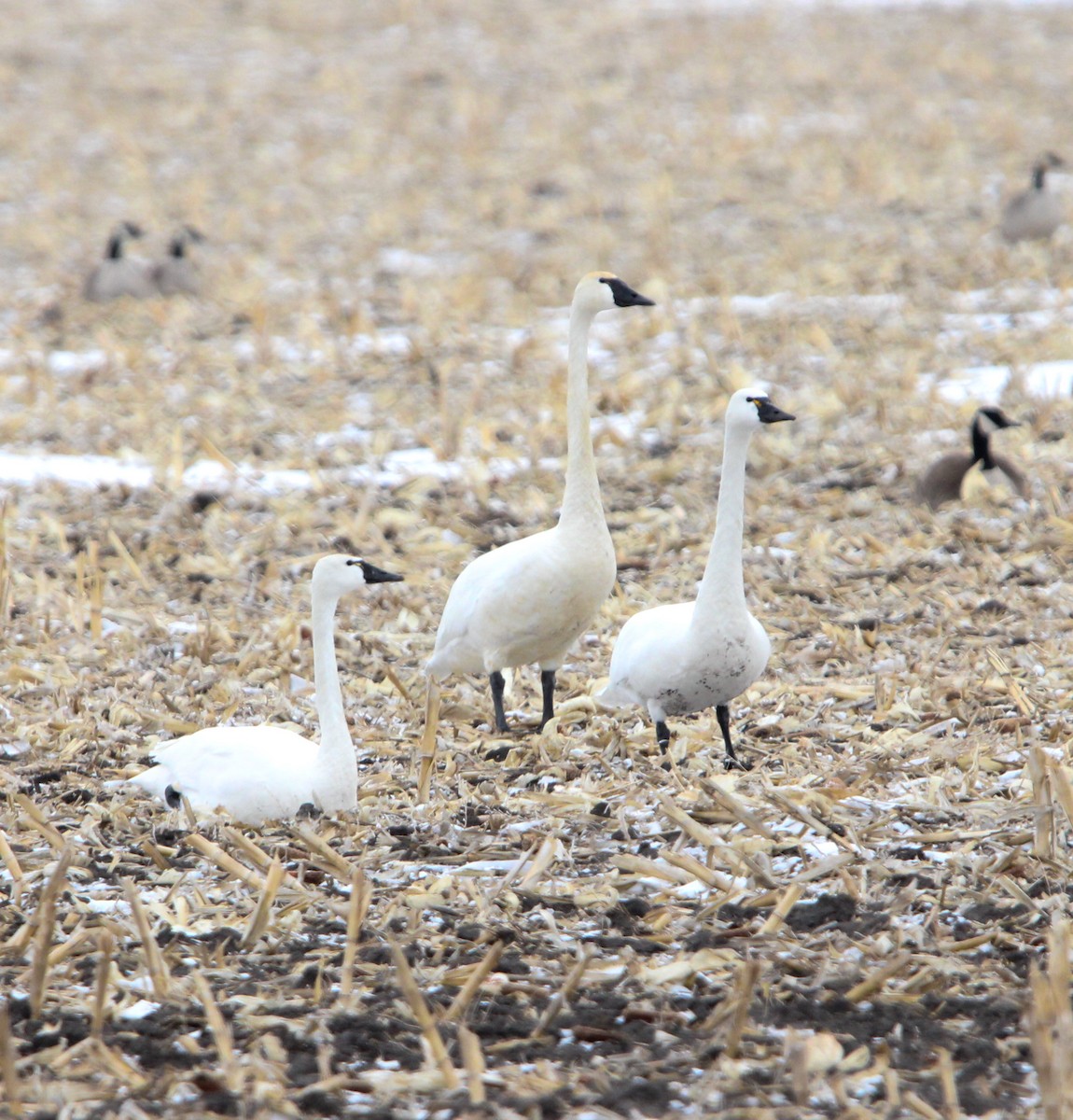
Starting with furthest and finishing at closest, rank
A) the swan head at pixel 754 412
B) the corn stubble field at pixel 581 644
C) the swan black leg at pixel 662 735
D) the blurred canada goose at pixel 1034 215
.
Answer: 1. the blurred canada goose at pixel 1034 215
2. the swan black leg at pixel 662 735
3. the swan head at pixel 754 412
4. the corn stubble field at pixel 581 644

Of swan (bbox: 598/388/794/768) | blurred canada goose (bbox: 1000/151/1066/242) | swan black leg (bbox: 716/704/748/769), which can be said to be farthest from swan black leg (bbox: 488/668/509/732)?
blurred canada goose (bbox: 1000/151/1066/242)

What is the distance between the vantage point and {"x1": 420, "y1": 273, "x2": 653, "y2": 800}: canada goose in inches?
219

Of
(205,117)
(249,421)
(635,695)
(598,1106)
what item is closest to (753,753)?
(635,695)

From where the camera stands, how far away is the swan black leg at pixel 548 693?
580cm

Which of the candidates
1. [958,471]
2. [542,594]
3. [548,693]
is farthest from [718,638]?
[958,471]

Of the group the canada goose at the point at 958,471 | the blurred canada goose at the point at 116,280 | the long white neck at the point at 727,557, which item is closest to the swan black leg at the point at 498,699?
the long white neck at the point at 727,557

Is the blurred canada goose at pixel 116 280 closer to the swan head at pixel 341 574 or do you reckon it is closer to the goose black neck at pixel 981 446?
the goose black neck at pixel 981 446

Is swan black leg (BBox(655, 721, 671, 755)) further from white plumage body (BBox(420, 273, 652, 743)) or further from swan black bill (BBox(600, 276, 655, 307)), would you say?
swan black bill (BBox(600, 276, 655, 307))

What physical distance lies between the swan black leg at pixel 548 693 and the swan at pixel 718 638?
0.48 metres

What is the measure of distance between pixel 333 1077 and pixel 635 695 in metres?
2.04

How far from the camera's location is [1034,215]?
12734 millimetres

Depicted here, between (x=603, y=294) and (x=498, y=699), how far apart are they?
1490 mm

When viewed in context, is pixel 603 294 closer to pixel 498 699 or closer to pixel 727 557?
pixel 727 557

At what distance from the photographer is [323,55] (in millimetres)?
20484
